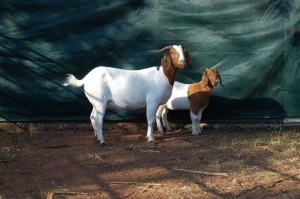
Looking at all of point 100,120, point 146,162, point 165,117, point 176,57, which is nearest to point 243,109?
point 165,117

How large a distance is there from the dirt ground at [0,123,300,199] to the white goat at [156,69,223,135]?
28 cm

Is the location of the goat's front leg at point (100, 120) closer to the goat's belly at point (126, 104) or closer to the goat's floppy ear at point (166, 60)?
the goat's belly at point (126, 104)

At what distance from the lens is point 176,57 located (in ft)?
22.5

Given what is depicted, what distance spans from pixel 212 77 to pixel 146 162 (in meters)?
1.84

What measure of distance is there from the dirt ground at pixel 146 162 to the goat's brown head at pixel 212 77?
765mm

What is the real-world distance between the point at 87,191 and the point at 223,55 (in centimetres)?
349

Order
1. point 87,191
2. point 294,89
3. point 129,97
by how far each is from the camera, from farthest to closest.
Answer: point 294,89 → point 129,97 → point 87,191

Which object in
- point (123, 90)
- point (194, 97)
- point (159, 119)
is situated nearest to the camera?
point (123, 90)

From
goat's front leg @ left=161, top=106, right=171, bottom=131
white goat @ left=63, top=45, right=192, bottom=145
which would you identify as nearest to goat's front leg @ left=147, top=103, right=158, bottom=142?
white goat @ left=63, top=45, right=192, bottom=145

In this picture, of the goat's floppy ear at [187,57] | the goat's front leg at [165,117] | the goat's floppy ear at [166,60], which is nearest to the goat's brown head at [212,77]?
the goat's floppy ear at [187,57]

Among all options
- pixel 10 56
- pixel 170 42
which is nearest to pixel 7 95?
pixel 10 56

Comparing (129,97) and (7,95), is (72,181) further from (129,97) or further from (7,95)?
(7,95)

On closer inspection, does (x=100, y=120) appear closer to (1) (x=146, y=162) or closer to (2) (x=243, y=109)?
(1) (x=146, y=162)

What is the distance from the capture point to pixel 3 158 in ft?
19.9
